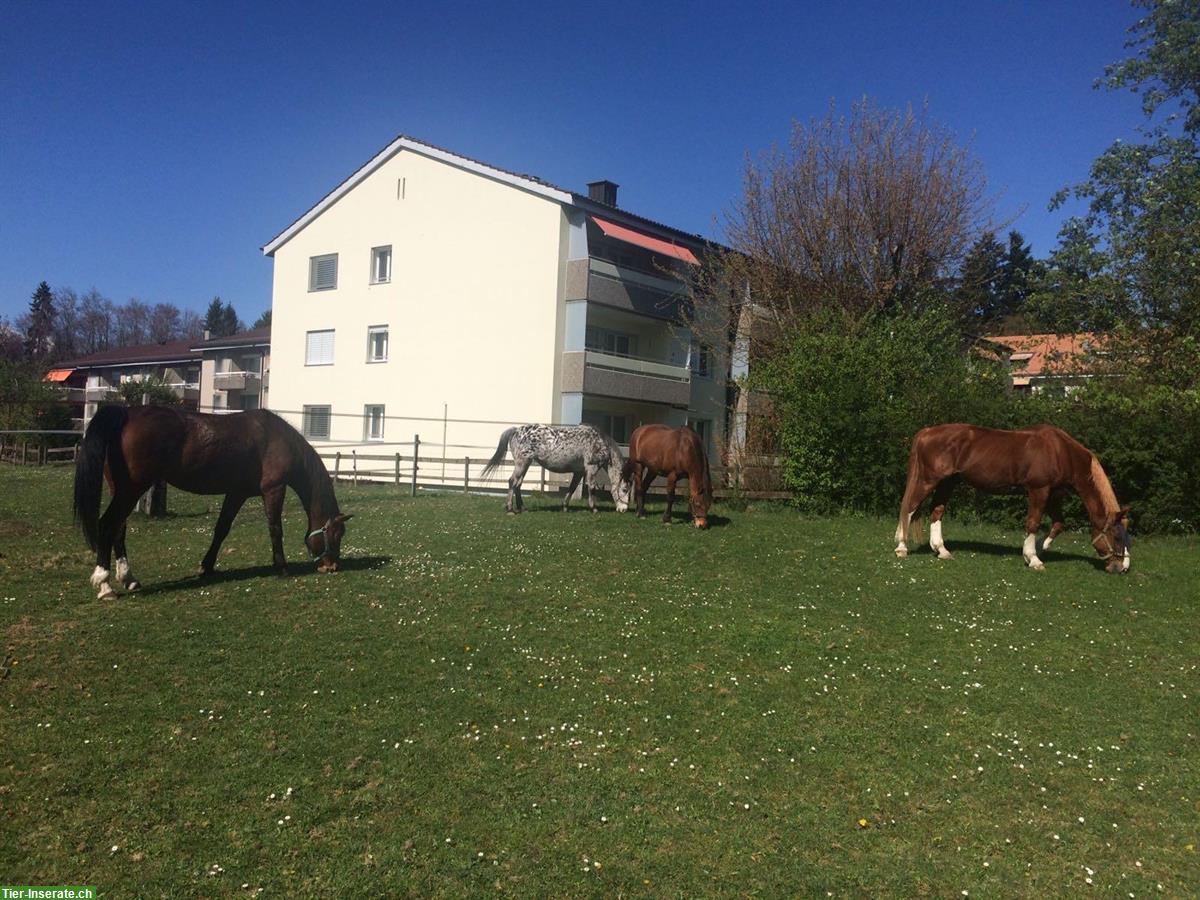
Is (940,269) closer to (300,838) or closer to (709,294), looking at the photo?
(709,294)

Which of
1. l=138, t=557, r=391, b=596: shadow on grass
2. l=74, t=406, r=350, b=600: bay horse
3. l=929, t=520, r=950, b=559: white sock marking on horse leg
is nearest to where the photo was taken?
l=74, t=406, r=350, b=600: bay horse

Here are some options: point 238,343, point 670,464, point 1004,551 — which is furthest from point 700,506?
point 238,343

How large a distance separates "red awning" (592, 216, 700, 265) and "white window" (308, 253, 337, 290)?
13.0 metres

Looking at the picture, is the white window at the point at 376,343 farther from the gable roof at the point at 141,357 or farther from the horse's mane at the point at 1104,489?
the horse's mane at the point at 1104,489

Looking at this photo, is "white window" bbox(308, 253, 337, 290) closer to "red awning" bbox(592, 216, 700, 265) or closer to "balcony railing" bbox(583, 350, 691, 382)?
"balcony railing" bbox(583, 350, 691, 382)

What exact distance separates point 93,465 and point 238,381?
47.0 metres

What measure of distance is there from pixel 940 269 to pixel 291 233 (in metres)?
26.5

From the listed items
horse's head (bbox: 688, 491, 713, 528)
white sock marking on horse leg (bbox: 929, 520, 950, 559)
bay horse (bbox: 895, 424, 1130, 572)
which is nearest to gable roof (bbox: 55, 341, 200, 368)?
horse's head (bbox: 688, 491, 713, 528)

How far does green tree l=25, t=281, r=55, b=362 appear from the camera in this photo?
98.8 m

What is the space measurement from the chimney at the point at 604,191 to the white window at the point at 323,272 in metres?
11.1

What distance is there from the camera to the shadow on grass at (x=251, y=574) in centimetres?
1106

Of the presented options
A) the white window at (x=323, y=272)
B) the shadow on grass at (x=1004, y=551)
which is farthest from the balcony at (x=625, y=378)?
the shadow on grass at (x=1004, y=551)

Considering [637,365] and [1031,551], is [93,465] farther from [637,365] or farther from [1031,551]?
[637,365]

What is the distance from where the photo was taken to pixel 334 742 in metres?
6.59
